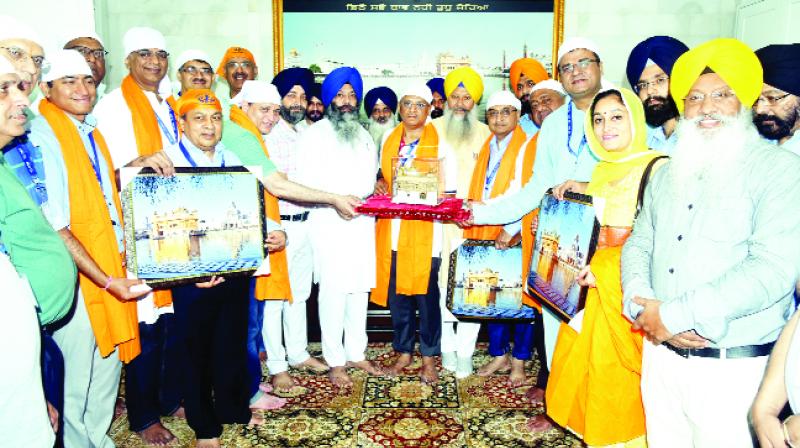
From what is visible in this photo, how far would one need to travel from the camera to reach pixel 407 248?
3961mm

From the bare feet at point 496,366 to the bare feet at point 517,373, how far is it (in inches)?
4.9

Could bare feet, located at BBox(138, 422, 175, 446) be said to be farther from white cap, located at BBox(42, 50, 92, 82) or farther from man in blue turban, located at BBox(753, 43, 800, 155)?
man in blue turban, located at BBox(753, 43, 800, 155)

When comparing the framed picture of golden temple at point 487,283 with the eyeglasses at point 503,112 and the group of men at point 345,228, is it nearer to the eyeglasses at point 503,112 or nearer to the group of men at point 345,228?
the group of men at point 345,228

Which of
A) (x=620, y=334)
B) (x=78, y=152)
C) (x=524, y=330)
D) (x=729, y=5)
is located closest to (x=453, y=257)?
(x=524, y=330)

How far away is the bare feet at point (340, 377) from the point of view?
3.94 m

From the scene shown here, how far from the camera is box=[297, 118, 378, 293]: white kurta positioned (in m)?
3.88

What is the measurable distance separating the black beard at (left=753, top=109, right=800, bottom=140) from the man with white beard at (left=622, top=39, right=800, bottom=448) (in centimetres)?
59

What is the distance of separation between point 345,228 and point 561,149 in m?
1.57

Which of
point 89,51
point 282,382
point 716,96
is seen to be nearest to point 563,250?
point 716,96

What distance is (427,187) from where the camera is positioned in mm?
3607

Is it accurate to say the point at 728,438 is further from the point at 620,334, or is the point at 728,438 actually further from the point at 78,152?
the point at 78,152

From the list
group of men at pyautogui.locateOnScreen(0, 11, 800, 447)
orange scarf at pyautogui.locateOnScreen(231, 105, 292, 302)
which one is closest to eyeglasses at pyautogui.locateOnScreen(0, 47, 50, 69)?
group of men at pyautogui.locateOnScreen(0, 11, 800, 447)

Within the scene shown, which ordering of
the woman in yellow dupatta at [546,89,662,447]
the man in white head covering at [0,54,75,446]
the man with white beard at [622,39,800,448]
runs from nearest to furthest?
the man in white head covering at [0,54,75,446] → the man with white beard at [622,39,800,448] → the woman in yellow dupatta at [546,89,662,447]

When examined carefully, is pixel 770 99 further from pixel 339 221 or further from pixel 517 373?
pixel 339 221
